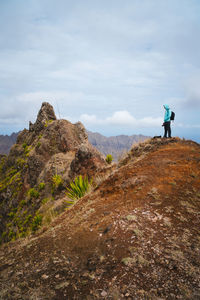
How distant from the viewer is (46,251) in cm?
424

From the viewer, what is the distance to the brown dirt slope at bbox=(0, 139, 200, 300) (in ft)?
9.72

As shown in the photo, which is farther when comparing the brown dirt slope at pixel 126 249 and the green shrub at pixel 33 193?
the green shrub at pixel 33 193

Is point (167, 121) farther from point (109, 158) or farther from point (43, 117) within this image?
point (43, 117)

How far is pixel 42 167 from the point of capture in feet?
57.4

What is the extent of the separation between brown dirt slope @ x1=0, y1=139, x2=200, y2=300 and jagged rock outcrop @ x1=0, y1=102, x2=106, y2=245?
5.83 meters

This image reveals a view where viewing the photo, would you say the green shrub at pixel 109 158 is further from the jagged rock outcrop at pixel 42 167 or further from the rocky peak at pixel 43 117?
the rocky peak at pixel 43 117

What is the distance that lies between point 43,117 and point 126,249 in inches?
842

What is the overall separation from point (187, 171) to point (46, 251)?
4924 millimetres

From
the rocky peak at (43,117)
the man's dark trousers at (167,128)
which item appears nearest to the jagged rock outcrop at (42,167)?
the rocky peak at (43,117)

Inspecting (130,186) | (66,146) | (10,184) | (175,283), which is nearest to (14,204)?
(10,184)

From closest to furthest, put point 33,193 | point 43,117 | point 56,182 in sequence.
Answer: point 56,182
point 33,193
point 43,117

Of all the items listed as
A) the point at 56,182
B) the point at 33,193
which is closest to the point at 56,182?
the point at 56,182

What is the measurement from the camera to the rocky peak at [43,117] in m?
22.4

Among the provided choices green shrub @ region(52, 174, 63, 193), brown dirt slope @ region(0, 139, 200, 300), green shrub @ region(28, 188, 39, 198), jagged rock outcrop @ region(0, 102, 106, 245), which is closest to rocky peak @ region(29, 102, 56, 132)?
jagged rock outcrop @ region(0, 102, 106, 245)
